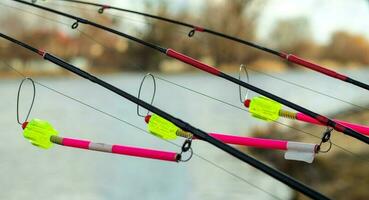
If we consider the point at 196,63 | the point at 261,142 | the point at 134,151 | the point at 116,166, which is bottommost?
the point at 134,151

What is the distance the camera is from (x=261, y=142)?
11.6 ft

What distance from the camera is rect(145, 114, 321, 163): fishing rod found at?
3.19m

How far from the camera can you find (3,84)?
1210 inches

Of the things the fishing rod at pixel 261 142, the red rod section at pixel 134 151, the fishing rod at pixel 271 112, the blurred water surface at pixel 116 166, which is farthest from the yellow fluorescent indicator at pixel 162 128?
the blurred water surface at pixel 116 166

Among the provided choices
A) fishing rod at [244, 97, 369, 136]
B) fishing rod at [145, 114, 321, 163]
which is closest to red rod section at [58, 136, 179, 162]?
fishing rod at [145, 114, 321, 163]

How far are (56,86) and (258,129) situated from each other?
50.2 feet

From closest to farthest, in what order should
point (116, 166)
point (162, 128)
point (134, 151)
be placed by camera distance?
1. point (134, 151)
2. point (162, 128)
3. point (116, 166)

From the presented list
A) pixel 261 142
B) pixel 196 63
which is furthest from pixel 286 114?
pixel 196 63

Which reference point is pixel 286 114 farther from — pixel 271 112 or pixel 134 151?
pixel 134 151

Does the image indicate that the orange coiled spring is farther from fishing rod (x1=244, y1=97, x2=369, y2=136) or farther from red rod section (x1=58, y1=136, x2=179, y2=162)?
red rod section (x1=58, y1=136, x2=179, y2=162)

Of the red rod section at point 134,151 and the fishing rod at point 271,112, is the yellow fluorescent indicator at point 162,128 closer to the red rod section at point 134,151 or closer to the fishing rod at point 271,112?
the red rod section at point 134,151

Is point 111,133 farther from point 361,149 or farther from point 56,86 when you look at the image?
point 56,86

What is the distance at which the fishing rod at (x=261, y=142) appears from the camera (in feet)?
10.5

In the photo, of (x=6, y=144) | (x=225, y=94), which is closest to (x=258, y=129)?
(x=6, y=144)
